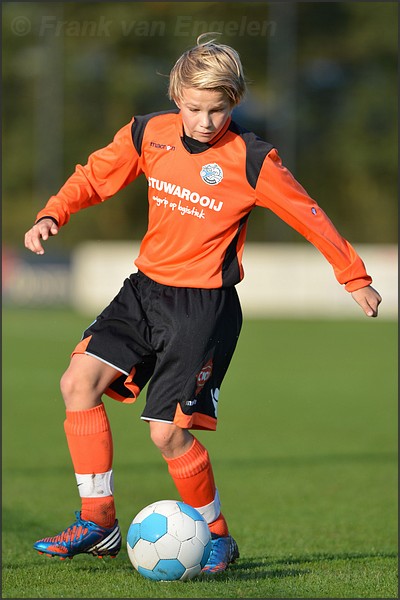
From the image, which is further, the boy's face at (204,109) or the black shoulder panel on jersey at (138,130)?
the black shoulder panel on jersey at (138,130)

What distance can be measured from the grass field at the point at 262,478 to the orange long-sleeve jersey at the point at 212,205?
1.24 m

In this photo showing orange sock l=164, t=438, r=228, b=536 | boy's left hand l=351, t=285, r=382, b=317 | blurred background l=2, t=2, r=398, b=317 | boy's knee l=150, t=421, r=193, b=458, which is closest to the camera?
boy's left hand l=351, t=285, r=382, b=317

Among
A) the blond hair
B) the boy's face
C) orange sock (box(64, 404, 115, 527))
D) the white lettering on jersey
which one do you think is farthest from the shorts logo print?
the blond hair

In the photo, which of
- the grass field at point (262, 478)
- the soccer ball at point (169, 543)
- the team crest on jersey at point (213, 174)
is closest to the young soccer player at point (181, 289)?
the team crest on jersey at point (213, 174)

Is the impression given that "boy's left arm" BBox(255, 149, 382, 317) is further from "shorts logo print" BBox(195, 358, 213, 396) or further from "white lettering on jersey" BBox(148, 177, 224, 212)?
"shorts logo print" BBox(195, 358, 213, 396)

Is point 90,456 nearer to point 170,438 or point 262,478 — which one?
point 170,438

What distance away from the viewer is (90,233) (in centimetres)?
3303

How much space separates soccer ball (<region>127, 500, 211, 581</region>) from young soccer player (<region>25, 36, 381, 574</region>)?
168 mm

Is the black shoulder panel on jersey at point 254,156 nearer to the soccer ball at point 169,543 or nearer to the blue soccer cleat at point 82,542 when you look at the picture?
the soccer ball at point 169,543

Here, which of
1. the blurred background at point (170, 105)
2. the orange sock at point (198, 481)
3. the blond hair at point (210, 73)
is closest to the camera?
the blond hair at point (210, 73)

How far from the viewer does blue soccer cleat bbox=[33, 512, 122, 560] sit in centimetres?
412

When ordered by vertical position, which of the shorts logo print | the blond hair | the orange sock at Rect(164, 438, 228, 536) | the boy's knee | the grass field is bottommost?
the grass field

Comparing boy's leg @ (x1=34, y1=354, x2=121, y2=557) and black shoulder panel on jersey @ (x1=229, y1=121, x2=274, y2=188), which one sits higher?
black shoulder panel on jersey @ (x1=229, y1=121, x2=274, y2=188)

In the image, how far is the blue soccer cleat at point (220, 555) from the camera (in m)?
4.20
